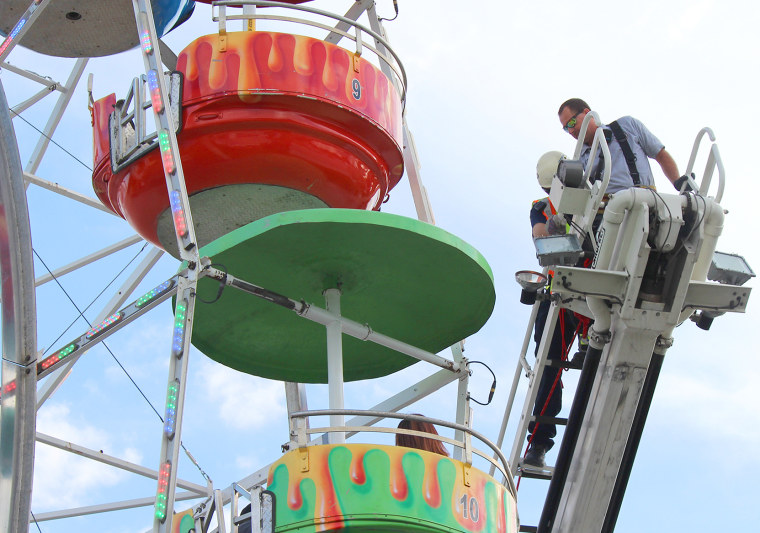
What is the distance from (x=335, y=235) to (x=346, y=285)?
1508mm

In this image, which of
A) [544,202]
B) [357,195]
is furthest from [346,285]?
[544,202]

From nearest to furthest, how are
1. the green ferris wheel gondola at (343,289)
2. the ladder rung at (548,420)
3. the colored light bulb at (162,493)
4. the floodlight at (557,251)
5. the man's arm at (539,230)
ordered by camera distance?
the colored light bulb at (162,493) < the floodlight at (557,251) < the man's arm at (539,230) < the green ferris wheel gondola at (343,289) < the ladder rung at (548,420)

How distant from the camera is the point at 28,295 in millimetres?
15250

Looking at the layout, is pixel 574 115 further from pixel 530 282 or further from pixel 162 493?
pixel 162 493

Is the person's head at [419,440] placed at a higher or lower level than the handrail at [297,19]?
lower

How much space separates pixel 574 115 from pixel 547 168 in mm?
758

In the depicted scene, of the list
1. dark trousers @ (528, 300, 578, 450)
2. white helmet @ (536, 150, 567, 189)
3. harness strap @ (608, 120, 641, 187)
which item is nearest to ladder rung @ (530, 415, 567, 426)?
dark trousers @ (528, 300, 578, 450)

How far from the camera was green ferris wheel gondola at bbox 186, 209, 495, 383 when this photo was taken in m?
15.7

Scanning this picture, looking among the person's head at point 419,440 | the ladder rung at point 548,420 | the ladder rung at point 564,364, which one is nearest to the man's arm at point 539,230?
the ladder rung at point 564,364

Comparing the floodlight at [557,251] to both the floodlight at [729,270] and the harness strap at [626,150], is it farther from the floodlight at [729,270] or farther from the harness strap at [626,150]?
the harness strap at [626,150]

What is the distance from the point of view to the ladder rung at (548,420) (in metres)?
16.2

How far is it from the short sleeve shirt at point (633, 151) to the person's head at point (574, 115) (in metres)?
0.54

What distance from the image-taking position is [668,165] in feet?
50.6

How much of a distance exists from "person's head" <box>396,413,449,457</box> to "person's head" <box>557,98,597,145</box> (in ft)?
14.0
